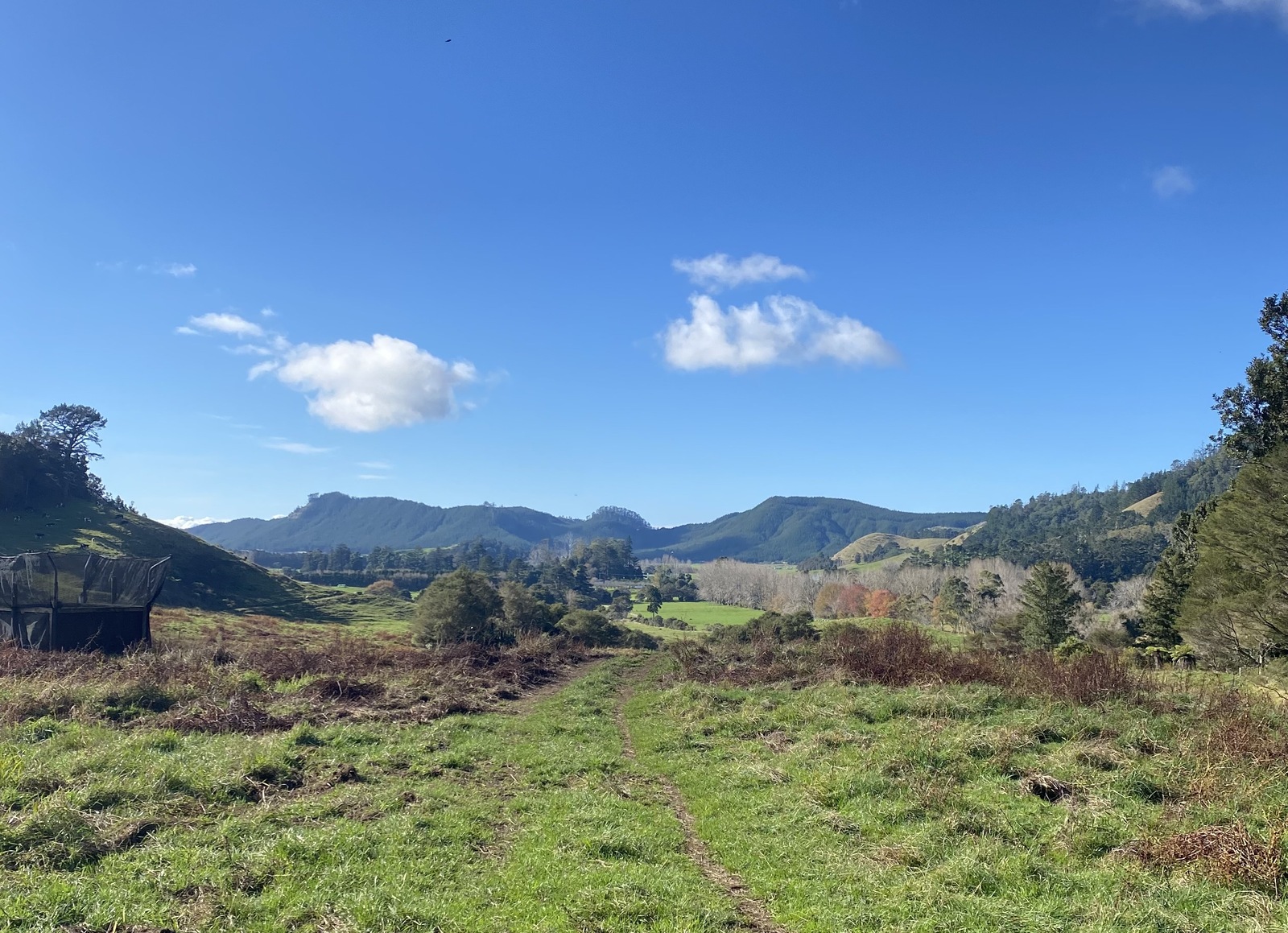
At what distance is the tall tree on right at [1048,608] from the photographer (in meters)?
49.7

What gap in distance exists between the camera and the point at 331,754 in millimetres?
15266

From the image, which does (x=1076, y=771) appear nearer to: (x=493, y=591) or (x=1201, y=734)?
(x=1201, y=734)

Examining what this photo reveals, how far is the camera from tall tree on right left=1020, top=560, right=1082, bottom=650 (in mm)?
49719

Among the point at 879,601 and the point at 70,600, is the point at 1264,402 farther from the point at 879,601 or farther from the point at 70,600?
the point at 879,601

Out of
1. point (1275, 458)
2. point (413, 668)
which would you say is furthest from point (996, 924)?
point (1275, 458)

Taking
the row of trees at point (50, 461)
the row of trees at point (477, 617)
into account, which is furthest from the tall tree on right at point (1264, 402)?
the row of trees at point (50, 461)

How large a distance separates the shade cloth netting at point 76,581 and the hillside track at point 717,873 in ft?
93.0

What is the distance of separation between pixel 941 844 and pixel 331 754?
506 inches

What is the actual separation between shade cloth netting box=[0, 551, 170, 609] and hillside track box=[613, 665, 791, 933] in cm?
2834

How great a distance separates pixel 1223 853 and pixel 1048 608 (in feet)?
162

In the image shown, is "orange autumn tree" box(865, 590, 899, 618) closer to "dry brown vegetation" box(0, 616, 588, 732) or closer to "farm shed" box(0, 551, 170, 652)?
"dry brown vegetation" box(0, 616, 588, 732)

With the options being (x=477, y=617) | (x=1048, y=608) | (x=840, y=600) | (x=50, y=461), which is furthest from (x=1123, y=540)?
(x=50, y=461)

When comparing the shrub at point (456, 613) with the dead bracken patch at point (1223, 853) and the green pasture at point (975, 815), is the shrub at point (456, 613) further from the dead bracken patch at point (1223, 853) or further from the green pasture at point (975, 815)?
the dead bracken patch at point (1223, 853)

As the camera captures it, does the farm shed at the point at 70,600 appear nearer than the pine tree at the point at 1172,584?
Yes
